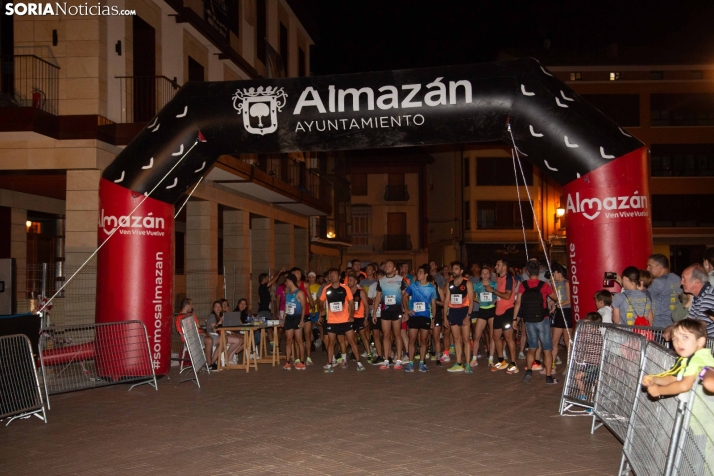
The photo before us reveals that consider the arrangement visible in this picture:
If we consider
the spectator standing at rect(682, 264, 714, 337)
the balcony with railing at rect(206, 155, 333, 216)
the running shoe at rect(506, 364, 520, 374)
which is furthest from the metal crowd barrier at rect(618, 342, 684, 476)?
the balcony with railing at rect(206, 155, 333, 216)

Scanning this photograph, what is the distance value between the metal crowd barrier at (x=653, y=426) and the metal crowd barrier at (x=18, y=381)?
6693 mm

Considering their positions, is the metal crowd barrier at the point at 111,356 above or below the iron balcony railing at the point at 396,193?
below

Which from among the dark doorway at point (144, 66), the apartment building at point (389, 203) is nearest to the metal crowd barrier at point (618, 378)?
the dark doorway at point (144, 66)

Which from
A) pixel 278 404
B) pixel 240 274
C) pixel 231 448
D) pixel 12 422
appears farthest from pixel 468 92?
pixel 240 274

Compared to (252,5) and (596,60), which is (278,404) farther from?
(596,60)

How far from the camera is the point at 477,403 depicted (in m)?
9.27

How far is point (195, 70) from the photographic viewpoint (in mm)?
20078

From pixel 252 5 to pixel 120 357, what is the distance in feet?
53.8

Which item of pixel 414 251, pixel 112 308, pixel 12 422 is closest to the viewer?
pixel 12 422

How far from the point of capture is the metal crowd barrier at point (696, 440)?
13.8ft

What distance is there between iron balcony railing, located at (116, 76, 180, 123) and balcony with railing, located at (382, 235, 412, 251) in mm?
32754

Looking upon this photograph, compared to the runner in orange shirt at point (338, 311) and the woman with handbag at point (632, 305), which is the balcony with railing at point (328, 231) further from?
the woman with handbag at point (632, 305)

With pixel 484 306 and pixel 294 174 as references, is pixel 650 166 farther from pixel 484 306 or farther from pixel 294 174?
pixel 484 306

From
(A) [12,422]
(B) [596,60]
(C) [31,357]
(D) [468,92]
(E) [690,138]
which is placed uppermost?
(B) [596,60]
